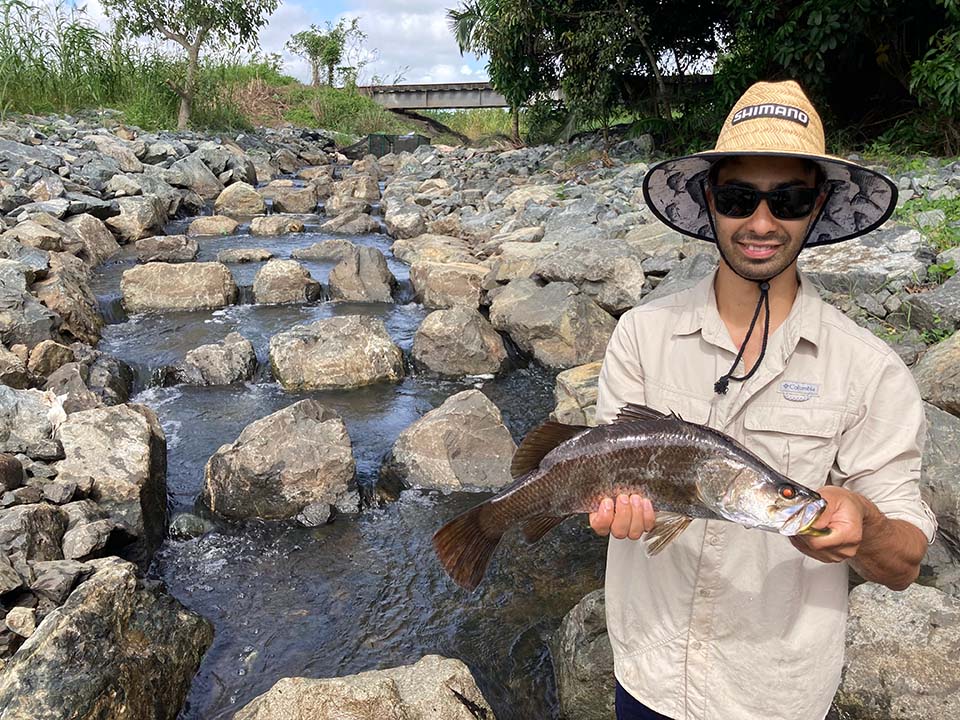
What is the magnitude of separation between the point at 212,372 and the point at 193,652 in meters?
4.42

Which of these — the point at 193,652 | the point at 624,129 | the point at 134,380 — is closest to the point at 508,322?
the point at 134,380

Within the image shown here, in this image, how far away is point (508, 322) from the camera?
8.91 metres

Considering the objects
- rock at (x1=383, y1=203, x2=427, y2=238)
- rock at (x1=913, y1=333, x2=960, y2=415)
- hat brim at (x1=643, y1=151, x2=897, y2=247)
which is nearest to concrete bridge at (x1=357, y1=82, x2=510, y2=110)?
rock at (x1=383, y1=203, x2=427, y2=238)

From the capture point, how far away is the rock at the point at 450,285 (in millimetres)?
10320

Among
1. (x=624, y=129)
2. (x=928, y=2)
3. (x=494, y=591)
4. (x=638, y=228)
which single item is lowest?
(x=494, y=591)

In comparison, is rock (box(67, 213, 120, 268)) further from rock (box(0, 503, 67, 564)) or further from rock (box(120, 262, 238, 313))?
rock (box(0, 503, 67, 564))

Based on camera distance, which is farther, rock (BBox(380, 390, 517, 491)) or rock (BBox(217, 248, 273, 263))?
rock (BBox(217, 248, 273, 263))

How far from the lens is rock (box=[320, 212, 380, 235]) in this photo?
15656 mm

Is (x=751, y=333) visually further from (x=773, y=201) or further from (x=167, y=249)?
(x=167, y=249)

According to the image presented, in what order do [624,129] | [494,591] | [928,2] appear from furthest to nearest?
[624,129] → [928,2] → [494,591]

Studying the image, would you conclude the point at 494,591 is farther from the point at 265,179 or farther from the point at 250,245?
the point at 265,179

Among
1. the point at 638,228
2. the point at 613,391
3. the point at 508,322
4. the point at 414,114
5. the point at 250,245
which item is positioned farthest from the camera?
the point at 414,114

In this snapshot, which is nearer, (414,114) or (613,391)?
(613,391)

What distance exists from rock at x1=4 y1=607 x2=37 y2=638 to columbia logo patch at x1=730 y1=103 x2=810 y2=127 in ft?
12.2
